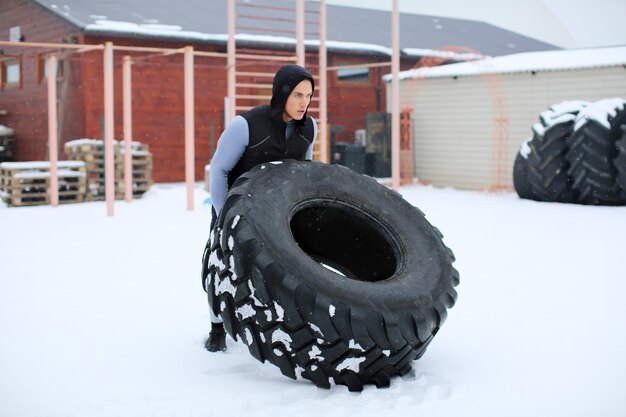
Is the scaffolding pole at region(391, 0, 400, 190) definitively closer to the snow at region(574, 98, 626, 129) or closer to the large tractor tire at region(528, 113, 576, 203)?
the large tractor tire at region(528, 113, 576, 203)

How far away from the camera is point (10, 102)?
1788cm

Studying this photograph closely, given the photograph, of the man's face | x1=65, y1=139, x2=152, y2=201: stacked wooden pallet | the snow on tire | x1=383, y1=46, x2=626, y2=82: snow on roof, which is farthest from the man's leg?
x1=383, y1=46, x2=626, y2=82: snow on roof

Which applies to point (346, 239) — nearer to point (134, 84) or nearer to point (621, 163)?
point (621, 163)

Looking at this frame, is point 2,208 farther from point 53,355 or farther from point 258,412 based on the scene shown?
point 258,412

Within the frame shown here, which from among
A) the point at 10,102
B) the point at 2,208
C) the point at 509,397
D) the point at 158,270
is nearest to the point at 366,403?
the point at 509,397

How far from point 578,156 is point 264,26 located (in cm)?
Answer: 858

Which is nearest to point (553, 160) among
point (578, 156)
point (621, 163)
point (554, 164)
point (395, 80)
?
point (554, 164)

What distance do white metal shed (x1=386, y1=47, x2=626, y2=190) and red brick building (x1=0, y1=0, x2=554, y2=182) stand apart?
2.34 m

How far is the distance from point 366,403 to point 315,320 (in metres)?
0.38

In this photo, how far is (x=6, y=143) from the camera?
56.7ft

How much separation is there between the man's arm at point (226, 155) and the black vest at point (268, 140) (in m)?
0.04

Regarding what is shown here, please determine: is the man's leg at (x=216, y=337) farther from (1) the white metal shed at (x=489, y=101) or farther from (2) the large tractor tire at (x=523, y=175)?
(1) the white metal shed at (x=489, y=101)

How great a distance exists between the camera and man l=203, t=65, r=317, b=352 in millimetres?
3865

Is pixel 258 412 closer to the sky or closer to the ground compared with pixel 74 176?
closer to the ground
